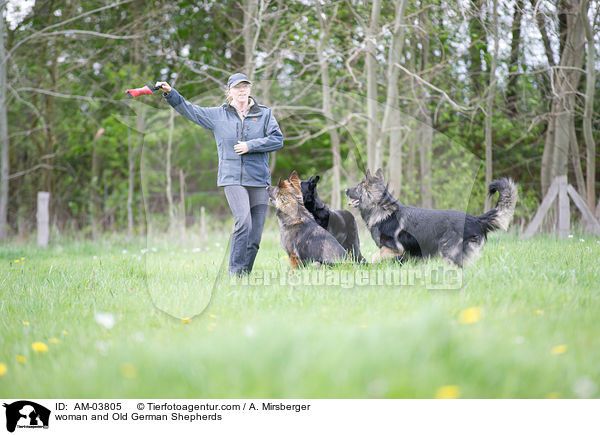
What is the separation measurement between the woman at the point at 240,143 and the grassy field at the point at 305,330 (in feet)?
1.63

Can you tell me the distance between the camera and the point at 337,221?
15.5ft

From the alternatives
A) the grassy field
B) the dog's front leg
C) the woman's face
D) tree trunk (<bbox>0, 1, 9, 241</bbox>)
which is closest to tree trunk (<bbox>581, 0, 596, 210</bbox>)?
the grassy field

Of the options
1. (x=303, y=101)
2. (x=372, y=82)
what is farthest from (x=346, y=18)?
(x=303, y=101)

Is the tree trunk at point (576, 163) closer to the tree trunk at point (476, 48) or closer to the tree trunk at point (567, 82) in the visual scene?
the tree trunk at point (567, 82)

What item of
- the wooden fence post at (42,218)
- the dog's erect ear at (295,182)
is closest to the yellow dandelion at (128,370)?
the dog's erect ear at (295,182)

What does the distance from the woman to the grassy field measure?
0.50 metres

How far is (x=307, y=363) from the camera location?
2256mm

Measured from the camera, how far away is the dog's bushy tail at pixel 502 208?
4.52 metres

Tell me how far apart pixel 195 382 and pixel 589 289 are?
10.9 feet

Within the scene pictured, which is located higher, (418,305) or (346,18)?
(346,18)

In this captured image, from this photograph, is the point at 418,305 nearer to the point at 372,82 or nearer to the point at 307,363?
the point at 307,363

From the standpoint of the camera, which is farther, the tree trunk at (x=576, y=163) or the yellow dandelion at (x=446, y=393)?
the tree trunk at (x=576, y=163)
